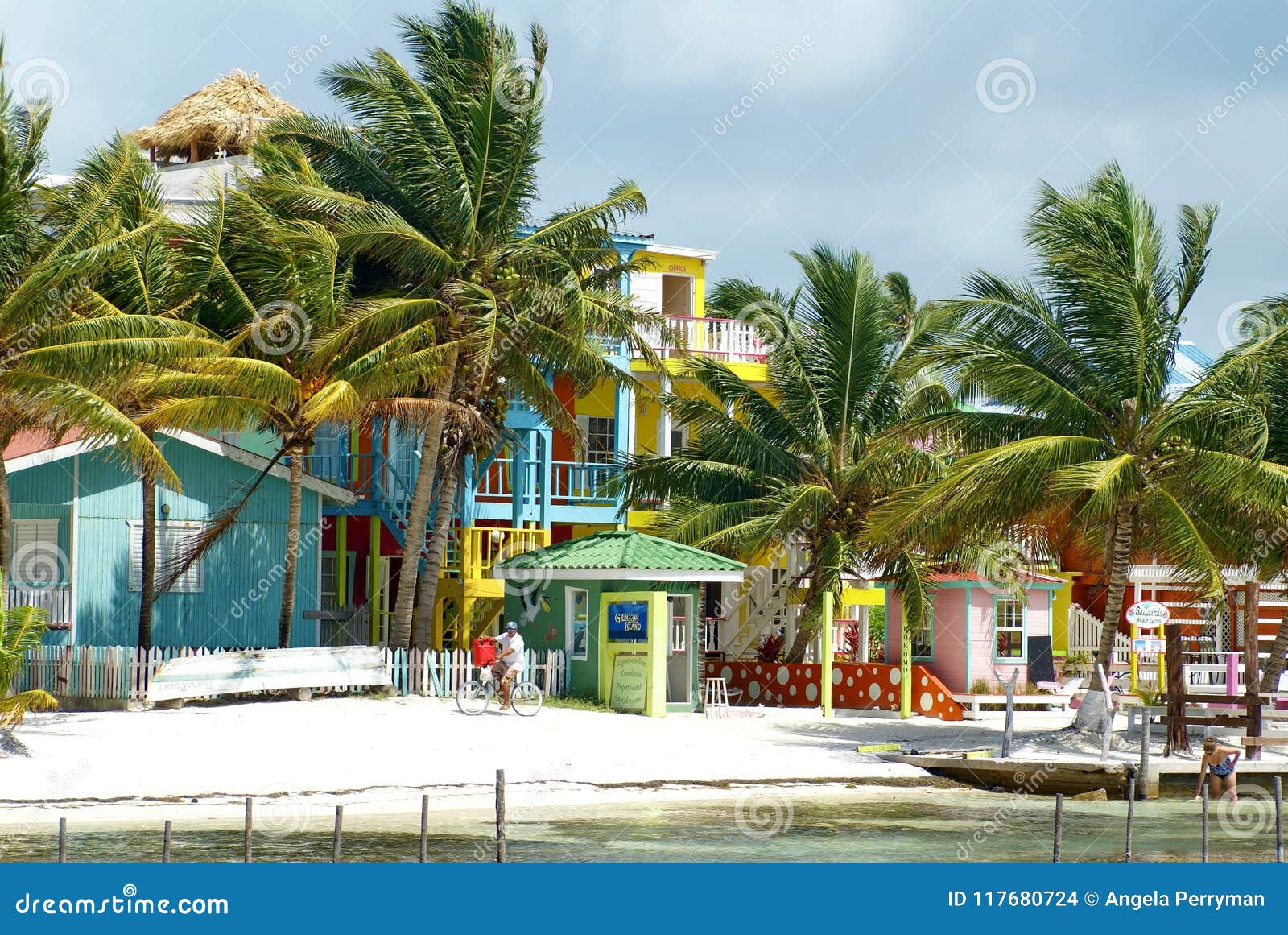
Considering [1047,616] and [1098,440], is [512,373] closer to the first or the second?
[1098,440]

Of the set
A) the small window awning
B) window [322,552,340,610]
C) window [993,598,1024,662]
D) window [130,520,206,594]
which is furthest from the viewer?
window [993,598,1024,662]

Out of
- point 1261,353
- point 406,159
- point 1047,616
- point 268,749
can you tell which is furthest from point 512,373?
point 1047,616

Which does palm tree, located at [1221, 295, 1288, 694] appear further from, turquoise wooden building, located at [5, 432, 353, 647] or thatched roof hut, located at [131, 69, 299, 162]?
thatched roof hut, located at [131, 69, 299, 162]

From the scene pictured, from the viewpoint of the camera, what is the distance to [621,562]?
2733cm

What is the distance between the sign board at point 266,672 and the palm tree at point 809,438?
20.2ft

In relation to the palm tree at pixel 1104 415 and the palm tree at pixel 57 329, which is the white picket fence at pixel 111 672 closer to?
the palm tree at pixel 57 329

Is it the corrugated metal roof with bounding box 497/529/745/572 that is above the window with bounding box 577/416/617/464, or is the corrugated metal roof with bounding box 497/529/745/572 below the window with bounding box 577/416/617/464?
below

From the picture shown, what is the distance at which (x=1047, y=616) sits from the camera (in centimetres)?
3725

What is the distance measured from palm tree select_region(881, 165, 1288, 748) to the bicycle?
5881 millimetres

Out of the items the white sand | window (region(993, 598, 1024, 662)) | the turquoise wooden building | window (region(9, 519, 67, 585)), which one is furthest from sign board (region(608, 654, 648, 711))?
window (region(993, 598, 1024, 662))

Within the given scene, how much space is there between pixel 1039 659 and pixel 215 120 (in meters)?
24.1

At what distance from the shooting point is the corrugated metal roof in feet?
90.0

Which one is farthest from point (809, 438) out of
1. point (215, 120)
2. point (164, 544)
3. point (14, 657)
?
point (215, 120)

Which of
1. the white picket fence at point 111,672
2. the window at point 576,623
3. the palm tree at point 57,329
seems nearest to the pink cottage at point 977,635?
the window at point 576,623
